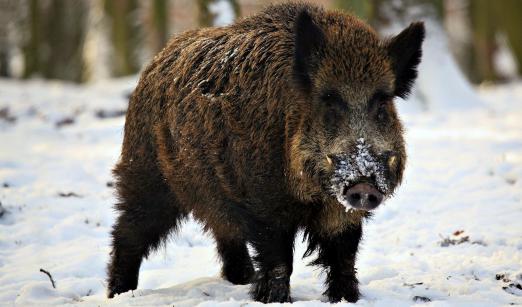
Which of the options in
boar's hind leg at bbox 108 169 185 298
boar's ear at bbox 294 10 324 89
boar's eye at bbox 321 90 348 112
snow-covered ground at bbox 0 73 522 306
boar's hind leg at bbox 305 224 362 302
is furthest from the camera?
boar's hind leg at bbox 108 169 185 298

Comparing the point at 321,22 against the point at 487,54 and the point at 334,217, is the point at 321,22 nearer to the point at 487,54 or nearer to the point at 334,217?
the point at 334,217

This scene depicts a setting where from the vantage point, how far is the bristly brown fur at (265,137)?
189 inches

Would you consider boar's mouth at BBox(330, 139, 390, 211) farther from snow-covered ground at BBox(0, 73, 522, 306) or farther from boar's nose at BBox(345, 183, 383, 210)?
snow-covered ground at BBox(0, 73, 522, 306)

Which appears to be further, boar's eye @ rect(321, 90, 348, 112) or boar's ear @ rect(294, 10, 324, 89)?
boar's ear @ rect(294, 10, 324, 89)

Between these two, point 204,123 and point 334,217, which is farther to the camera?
point 204,123

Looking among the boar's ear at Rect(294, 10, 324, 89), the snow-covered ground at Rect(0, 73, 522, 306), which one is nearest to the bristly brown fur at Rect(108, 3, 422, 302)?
the boar's ear at Rect(294, 10, 324, 89)

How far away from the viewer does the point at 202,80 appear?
18.4ft

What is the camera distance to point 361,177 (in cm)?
434

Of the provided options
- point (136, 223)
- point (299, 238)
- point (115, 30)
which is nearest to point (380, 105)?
point (136, 223)

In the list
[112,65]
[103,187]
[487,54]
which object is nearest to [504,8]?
[487,54]

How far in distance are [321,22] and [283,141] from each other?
3.02 ft

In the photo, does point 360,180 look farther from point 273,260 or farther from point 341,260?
point 341,260

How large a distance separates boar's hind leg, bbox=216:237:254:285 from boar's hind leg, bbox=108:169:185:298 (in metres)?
0.45

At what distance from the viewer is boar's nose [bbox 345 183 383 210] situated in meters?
4.29
